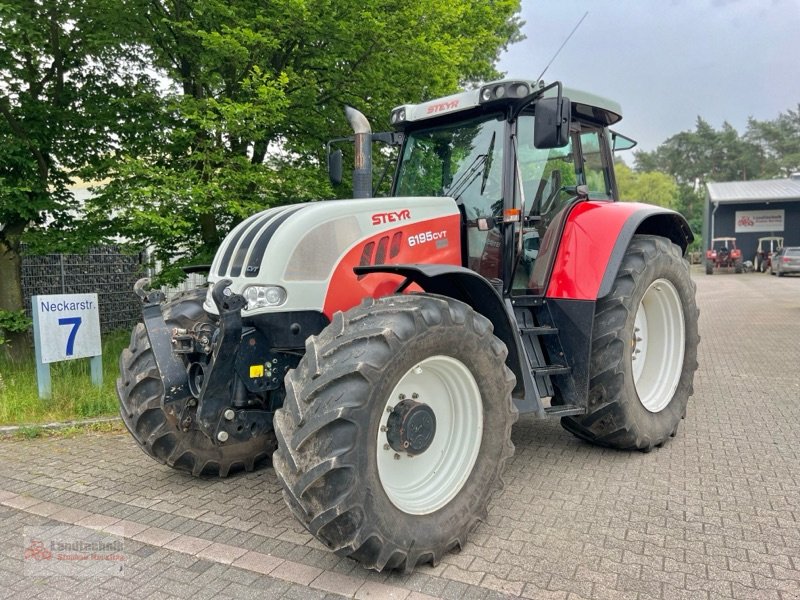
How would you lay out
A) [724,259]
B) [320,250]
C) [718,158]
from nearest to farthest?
[320,250], [724,259], [718,158]

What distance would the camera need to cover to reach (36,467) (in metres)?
4.61

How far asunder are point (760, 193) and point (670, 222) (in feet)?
128

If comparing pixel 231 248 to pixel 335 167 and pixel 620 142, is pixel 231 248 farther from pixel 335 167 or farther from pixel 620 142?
pixel 620 142

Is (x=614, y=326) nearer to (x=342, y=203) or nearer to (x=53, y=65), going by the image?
(x=342, y=203)

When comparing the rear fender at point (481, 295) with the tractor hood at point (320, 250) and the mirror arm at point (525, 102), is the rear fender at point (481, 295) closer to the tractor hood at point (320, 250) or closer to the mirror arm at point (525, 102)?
the tractor hood at point (320, 250)

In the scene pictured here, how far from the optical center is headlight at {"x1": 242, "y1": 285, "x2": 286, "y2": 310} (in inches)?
132

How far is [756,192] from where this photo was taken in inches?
1522

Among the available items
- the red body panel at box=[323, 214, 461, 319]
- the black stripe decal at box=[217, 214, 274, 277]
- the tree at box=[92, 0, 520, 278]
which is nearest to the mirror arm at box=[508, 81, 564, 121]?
the red body panel at box=[323, 214, 461, 319]

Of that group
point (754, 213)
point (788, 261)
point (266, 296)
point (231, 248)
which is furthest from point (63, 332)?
point (754, 213)

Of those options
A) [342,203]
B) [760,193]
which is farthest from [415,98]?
[760,193]

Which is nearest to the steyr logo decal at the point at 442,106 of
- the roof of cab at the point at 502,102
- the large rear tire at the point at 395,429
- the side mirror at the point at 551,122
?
the roof of cab at the point at 502,102

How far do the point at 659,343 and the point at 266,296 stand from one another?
141 inches

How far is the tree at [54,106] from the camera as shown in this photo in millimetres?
7152

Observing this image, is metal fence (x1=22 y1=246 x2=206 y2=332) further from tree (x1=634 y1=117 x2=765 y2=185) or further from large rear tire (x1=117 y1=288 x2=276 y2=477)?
tree (x1=634 y1=117 x2=765 y2=185)
